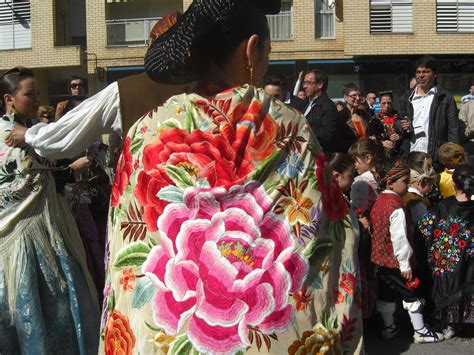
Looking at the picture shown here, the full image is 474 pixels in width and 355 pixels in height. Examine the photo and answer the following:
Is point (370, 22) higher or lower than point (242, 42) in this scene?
higher

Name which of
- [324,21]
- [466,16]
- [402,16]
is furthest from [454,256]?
[466,16]

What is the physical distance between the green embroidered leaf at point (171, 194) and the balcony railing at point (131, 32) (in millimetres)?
22588

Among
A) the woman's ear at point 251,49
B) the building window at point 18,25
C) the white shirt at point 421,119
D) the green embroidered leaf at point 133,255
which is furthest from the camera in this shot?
the building window at point 18,25

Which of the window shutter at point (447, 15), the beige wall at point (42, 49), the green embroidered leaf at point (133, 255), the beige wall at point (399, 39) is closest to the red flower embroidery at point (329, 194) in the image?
the green embroidered leaf at point (133, 255)

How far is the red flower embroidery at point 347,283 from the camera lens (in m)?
1.98

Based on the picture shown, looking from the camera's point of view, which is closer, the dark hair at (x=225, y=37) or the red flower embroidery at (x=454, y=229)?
the dark hair at (x=225, y=37)

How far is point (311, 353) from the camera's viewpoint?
1.90m

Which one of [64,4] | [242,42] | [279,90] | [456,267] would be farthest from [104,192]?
[64,4]

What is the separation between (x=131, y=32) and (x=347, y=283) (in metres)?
23.0

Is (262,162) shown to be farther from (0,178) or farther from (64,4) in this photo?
(64,4)

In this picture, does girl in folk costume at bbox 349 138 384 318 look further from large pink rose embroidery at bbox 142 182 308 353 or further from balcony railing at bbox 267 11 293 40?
balcony railing at bbox 267 11 293 40

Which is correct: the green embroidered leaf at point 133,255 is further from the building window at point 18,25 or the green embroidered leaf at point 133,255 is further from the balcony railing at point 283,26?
the building window at point 18,25

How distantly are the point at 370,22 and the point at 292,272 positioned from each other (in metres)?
21.2

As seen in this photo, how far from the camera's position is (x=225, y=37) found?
2.03 metres
